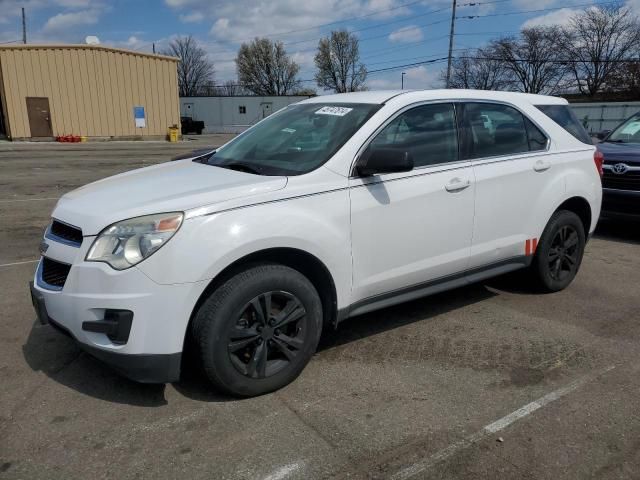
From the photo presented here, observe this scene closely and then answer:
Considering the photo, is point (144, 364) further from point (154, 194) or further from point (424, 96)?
point (424, 96)

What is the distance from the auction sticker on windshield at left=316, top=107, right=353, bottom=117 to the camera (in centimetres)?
392

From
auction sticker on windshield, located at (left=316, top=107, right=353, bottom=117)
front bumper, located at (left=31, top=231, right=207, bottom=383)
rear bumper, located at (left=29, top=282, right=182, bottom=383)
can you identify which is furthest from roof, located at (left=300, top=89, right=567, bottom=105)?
rear bumper, located at (left=29, top=282, right=182, bottom=383)

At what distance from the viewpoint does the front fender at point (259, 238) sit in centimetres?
281

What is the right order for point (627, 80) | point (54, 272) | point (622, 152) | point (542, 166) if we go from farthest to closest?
point (627, 80) < point (622, 152) < point (542, 166) < point (54, 272)

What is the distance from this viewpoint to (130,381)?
11.2 ft

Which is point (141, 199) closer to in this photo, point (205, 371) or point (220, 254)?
point (220, 254)

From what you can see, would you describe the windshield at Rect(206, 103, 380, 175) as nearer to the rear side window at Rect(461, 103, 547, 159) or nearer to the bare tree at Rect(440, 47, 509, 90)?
the rear side window at Rect(461, 103, 547, 159)

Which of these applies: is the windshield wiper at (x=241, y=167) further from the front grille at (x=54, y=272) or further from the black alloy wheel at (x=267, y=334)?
the front grille at (x=54, y=272)

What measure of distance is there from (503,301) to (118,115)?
34.8 m

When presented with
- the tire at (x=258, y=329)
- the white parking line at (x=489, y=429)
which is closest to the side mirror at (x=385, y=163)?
the tire at (x=258, y=329)

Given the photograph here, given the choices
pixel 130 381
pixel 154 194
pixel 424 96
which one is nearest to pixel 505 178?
pixel 424 96

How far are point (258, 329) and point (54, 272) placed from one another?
120 centimetres

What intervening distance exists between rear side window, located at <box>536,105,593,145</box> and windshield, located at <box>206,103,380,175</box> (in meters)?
1.96

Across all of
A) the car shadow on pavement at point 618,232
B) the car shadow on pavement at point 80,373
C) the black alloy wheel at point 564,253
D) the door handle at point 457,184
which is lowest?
the car shadow on pavement at point 618,232
